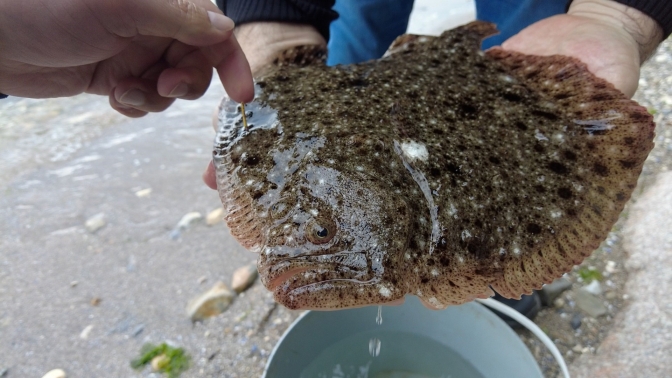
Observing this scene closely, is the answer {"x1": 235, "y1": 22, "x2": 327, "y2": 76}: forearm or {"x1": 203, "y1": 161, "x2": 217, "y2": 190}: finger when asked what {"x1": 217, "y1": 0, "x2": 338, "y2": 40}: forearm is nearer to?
{"x1": 235, "y1": 22, "x2": 327, "y2": 76}: forearm

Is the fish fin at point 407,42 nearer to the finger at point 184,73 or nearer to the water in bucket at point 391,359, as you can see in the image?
the finger at point 184,73

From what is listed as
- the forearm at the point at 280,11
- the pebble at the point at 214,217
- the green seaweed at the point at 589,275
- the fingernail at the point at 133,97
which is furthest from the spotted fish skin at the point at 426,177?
the pebble at the point at 214,217

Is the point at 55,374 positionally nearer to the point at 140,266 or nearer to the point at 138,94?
the point at 140,266

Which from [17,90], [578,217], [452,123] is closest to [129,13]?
[17,90]

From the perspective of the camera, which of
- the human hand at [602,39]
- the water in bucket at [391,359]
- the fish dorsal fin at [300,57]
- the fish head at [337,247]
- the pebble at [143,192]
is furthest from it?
the pebble at [143,192]

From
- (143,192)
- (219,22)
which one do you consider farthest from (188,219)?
(219,22)

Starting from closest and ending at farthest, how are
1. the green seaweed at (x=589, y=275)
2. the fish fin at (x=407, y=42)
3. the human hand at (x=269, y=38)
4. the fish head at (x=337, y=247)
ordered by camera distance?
1. the fish head at (x=337, y=247)
2. the fish fin at (x=407, y=42)
3. the human hand at (x=269, y=38)
4. the green seaweed at (x=589, y=275)

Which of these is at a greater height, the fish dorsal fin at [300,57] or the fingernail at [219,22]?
the fingernail at [219,22]
